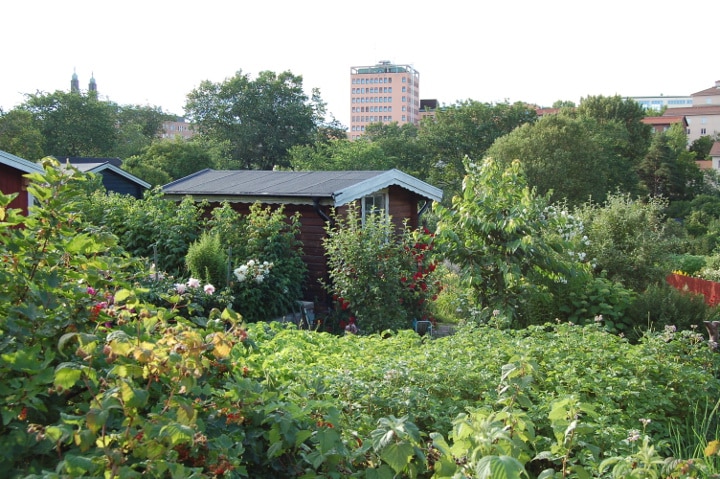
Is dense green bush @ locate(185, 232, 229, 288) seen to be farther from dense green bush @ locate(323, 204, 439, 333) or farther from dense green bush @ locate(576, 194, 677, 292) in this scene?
dense green bush @ locate(576, 194, 677, 292)

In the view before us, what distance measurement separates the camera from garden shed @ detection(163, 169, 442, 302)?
11.5 m

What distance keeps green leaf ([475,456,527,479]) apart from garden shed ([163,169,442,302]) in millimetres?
7977

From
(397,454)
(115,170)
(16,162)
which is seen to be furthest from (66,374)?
(115,170)

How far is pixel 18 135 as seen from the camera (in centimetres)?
3991

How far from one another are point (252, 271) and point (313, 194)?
8.05 feet

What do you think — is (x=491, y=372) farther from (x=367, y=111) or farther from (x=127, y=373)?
(x=367, y=111)

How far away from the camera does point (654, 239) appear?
10.1m

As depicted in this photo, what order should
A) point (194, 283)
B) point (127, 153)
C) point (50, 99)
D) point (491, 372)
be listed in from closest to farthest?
point (491, 372) < point (194, 283) < point (50, 99) < point (127, 153)

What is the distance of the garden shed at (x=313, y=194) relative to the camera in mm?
11453

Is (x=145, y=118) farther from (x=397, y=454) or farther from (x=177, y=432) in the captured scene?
(x=177, y=432)

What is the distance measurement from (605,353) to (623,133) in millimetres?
47797

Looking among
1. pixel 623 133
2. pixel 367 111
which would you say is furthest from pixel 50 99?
pixel 367 111

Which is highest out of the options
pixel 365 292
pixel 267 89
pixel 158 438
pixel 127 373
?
pixel 267 89

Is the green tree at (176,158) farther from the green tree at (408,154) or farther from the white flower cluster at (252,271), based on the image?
the white flower cluster at (252,271)
